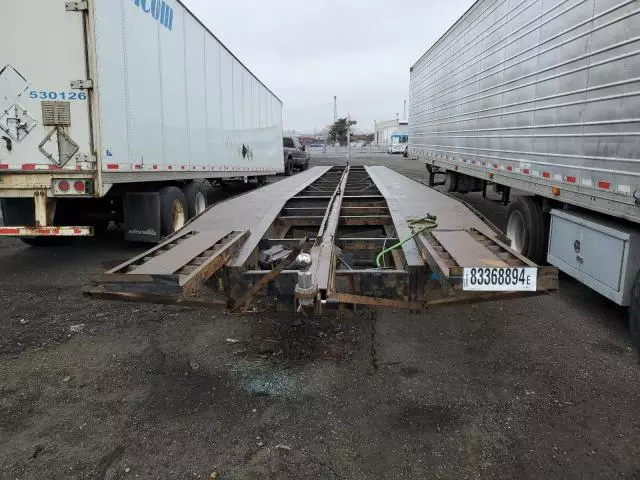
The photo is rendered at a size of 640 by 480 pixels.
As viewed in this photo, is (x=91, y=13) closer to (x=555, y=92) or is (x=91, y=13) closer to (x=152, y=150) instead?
(x=152, y=150)

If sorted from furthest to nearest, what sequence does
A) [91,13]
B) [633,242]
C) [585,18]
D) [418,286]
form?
[91,13] → [585,18] → [633,242] → [418,286]

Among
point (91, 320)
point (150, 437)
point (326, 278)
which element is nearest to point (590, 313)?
point (326, 278)

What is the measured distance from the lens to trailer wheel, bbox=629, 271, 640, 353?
3.95 m

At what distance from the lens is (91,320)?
4871mm

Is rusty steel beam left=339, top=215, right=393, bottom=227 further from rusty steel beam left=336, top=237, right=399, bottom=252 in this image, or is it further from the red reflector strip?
the red reflector strip

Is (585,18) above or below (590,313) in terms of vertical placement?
above

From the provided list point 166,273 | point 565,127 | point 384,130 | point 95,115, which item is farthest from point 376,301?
point 384,130

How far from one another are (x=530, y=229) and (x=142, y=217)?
18.1ft

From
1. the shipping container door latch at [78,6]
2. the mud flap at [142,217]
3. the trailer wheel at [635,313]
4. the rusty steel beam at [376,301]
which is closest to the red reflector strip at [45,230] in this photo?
the mud flap at [142,217]

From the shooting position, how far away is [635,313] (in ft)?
13.1

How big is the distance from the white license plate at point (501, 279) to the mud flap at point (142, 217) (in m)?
5.62

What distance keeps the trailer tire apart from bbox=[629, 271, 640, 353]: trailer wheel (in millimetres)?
6916

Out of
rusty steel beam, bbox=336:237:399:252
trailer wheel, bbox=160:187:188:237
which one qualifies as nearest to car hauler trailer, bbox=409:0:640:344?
rusty steel beam, bbox=336:237:399:252

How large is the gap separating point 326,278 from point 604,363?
2.56 m
